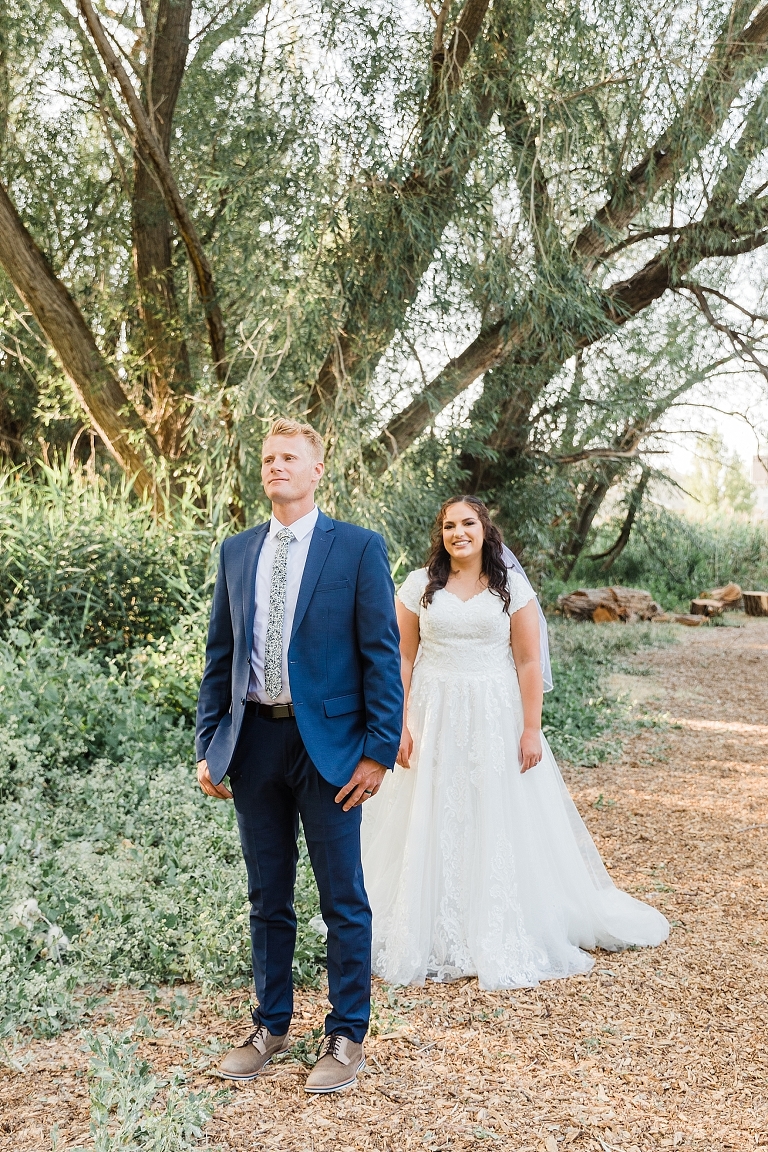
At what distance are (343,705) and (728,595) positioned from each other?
14080 mm

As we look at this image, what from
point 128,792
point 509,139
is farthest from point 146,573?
point 509,139

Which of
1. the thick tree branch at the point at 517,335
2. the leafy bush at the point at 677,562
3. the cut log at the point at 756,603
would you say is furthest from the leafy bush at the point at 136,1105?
the cut log at the point at 756,603

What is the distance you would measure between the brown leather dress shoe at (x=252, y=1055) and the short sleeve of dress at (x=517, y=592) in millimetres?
1712

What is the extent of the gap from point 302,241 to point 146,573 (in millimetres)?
2578

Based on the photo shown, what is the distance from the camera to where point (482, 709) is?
11.9 ft

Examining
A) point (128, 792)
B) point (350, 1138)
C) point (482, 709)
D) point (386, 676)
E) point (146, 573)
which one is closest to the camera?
point (350, 1138)

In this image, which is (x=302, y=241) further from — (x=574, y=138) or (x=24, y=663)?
(x=24, y=663)

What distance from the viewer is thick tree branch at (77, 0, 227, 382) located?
608 cm

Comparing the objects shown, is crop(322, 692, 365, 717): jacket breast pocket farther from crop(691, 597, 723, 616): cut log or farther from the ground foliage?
crop(691, 597, 723, 616): cut log

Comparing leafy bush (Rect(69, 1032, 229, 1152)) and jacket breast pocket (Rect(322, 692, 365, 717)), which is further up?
jacket breast pocket (Rect(322, 692, 365, 717))

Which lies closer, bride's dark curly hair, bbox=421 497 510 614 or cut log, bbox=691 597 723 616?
bride's dark curly hair, bbox=421 497 510 614

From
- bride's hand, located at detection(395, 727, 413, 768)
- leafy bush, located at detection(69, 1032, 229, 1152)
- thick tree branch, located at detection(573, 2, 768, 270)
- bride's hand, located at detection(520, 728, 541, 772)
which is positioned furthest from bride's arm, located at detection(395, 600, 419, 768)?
thick tree branch, located at detection(573, 2, 768, 270)

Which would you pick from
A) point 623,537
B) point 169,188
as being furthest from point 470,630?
point 623,537

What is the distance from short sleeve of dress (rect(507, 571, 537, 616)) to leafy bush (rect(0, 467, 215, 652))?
3263 millimetres
